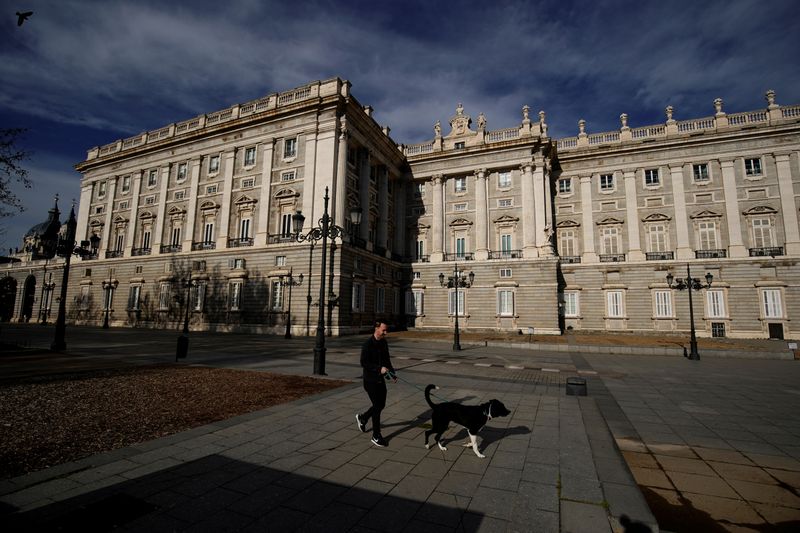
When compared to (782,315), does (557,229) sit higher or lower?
higher

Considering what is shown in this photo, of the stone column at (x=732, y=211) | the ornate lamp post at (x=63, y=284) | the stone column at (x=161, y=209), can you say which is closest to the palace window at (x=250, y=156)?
the stone column at (x=161, y=209)

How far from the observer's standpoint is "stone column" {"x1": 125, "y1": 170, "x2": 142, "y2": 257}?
36969 mm

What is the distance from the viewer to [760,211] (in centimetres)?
3075

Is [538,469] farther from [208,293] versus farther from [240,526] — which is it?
[208,293]

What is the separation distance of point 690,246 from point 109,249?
56051mm

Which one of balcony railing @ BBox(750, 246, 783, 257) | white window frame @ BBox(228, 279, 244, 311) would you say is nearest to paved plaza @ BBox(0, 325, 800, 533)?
white window frame @ BBox(228, 279, 244, 311)

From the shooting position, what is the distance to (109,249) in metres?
38.6

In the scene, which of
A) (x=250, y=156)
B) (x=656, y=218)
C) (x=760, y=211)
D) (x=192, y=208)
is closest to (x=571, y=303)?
(x=656, y=218)

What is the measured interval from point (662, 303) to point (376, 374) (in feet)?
115

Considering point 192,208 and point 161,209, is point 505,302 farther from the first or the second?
point 161,209

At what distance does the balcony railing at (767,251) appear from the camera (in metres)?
29.7

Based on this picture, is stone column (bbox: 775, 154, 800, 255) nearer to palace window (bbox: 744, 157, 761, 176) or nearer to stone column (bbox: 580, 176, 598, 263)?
palace window (bbox: 744, 157, 761, 176)

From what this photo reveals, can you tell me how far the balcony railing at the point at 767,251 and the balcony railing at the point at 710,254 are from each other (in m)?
1.78

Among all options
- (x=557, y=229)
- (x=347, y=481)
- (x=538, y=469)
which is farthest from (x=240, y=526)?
(x=557, y=229)
